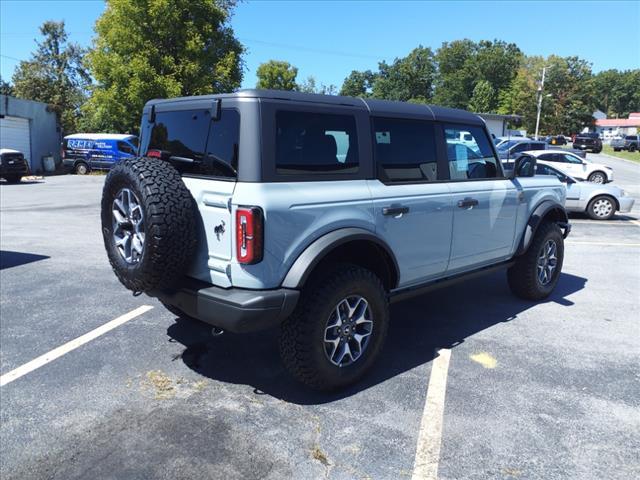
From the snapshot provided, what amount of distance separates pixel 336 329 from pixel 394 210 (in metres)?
0.97

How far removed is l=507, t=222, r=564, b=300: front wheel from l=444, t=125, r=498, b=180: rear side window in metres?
1.07

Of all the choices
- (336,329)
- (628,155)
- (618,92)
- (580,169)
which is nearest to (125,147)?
(580,169)

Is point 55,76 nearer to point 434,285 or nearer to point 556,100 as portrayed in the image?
point 434,285

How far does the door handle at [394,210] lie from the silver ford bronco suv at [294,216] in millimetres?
14

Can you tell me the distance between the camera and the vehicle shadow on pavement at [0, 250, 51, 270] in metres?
6.75

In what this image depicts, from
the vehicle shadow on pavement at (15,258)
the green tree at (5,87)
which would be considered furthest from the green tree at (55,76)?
the vehicle shadow on pavement at (15,258)

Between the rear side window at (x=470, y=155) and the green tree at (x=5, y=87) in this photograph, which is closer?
the rear side window at (x=470, y=155)

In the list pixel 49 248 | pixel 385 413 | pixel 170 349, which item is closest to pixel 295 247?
pixel 385 413

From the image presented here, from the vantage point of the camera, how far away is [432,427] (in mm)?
3025

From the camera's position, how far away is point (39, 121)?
2747 cm

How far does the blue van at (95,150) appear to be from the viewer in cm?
2492

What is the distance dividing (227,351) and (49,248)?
16.6ft

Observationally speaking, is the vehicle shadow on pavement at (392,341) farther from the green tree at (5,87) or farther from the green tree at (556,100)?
the green tree at (556,100)

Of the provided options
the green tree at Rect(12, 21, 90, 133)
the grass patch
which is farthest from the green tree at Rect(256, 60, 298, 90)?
the grass patch
